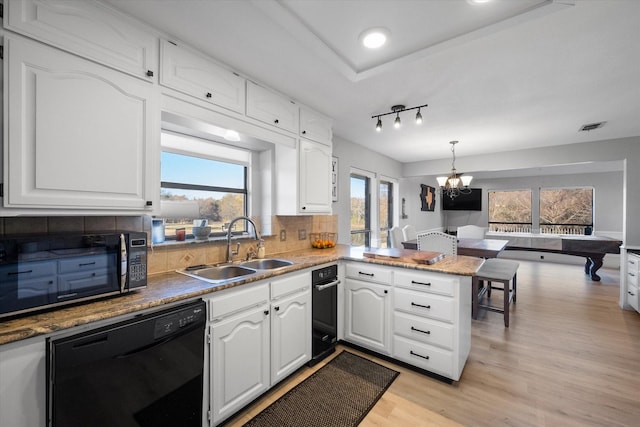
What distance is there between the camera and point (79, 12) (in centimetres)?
125

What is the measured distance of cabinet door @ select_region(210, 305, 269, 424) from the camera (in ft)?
4.94

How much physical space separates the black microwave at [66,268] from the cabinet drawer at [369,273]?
1.60 meters

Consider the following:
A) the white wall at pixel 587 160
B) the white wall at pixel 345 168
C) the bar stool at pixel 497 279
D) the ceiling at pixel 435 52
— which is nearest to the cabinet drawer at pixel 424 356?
the bar stool at pixel 497 279

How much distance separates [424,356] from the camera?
2.06 metres

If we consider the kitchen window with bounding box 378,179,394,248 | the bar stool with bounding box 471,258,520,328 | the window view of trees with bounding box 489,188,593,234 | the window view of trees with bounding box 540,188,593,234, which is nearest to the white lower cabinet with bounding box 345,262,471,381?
the bar stool with bounding box 471,258,520,328

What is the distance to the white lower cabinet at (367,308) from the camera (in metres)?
2.24

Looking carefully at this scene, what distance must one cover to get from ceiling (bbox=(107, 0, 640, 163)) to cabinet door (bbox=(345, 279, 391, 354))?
171cm

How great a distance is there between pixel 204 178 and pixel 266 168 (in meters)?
0.61

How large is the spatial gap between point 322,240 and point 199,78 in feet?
6.63

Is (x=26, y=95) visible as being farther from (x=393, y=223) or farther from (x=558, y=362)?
(x=393, y=223)

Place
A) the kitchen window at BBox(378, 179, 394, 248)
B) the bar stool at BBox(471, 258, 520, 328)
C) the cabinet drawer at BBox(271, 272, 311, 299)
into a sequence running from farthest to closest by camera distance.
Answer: the kitchen window at BBox(378, 179, 394, 248)
the bar stool at BBox(471, 258, 520, 328)
the cabinet drawer at BBox(271, 272, 311, 299)

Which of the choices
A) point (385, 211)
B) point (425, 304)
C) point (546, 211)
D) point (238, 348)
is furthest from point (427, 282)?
point (546, 211)

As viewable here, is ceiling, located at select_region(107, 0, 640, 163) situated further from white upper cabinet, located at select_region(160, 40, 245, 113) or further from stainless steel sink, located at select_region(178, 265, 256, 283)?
stainless steel sink, located at select_region(178, 265, 256, 283)

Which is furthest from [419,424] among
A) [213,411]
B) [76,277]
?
[76,277]
